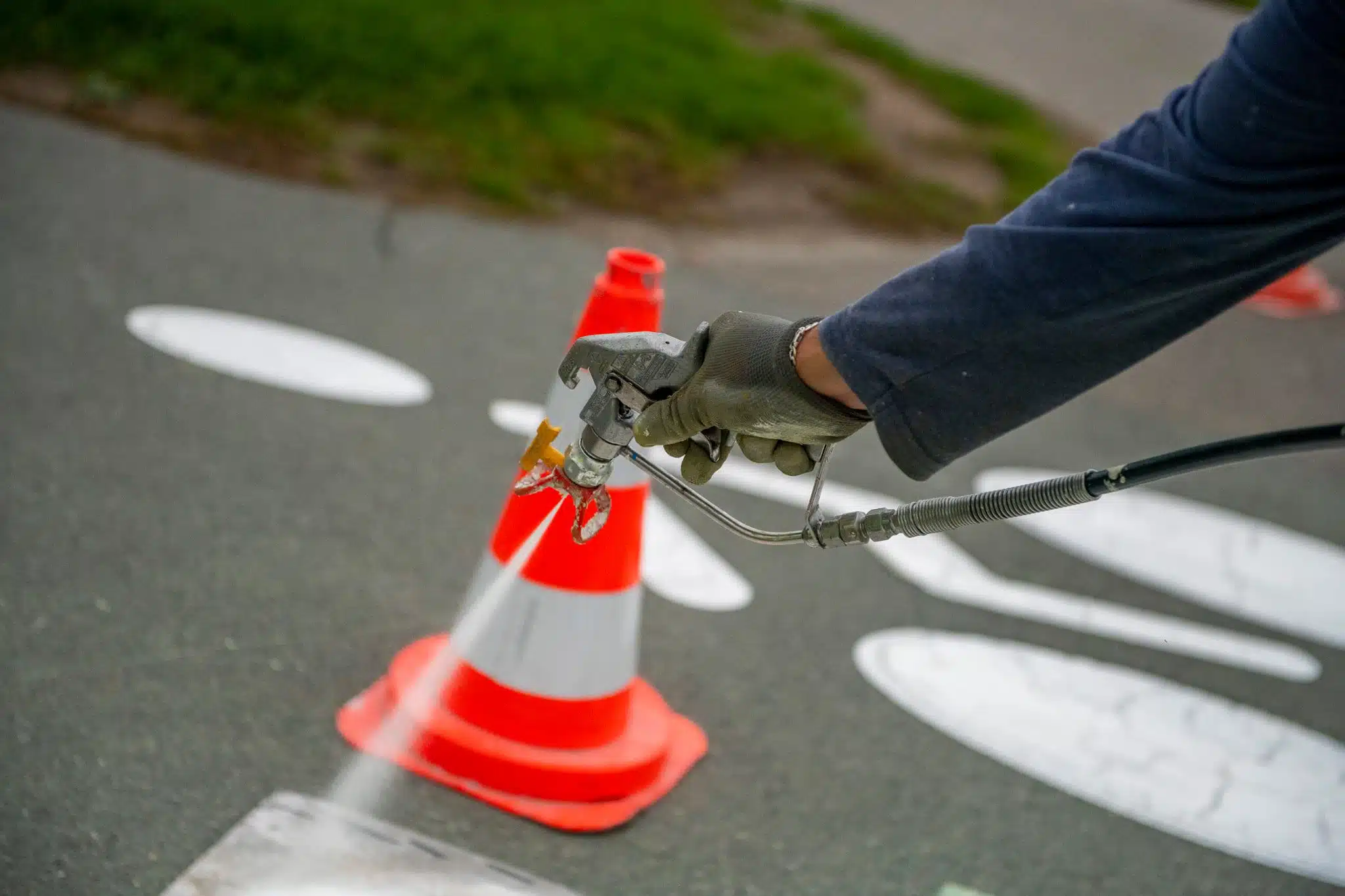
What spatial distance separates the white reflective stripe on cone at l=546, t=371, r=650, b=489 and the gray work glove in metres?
0.42

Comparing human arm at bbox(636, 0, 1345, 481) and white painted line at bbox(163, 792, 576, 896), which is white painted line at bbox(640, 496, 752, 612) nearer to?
white painted line at bbox(163, 792, 576, 896)

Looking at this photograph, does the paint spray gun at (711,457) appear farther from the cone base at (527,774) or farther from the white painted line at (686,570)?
the white painted line at (686,570)

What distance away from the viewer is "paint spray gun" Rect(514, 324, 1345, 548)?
77.3 inches

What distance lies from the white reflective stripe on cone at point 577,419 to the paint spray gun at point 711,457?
37 millimetres

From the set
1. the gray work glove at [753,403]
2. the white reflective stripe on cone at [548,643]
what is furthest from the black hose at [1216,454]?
the white reflective stripe on cone at [548,643]

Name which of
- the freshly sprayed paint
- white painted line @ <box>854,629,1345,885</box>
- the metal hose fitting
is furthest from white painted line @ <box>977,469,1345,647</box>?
the metal hose fitting

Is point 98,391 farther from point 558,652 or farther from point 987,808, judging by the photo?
point 987,808

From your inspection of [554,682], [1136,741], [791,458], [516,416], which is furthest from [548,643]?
[516,416]

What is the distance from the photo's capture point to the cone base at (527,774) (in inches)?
105

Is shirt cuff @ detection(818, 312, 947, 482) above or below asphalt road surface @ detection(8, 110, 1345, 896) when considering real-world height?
above

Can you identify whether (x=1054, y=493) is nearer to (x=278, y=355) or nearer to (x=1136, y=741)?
(x=1136, y=741)

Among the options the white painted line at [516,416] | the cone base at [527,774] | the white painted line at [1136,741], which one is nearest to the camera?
the cone base at [527,774]

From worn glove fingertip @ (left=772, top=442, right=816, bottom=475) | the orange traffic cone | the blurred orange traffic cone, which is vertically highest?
the blurred orange traffic cone

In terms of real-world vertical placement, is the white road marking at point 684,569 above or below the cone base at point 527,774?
above
